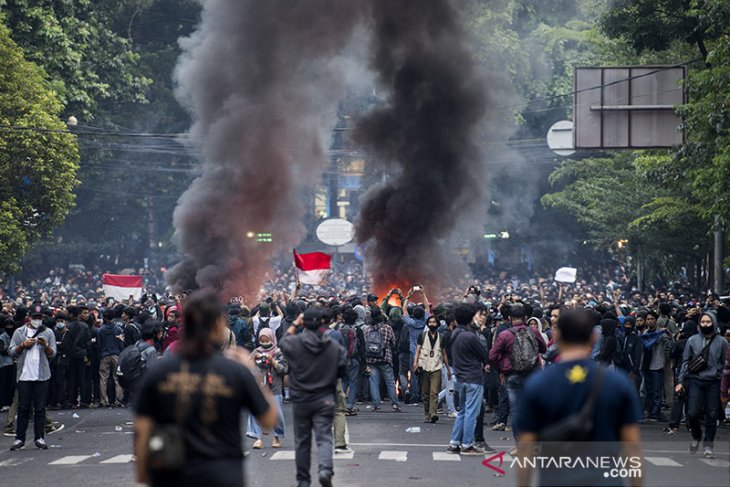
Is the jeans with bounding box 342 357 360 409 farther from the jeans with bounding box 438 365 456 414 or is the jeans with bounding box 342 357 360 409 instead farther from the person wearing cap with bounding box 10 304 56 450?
the person wearing cap with bounding box 10 304 56 450

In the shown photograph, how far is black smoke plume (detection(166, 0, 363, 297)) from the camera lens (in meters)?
32.6

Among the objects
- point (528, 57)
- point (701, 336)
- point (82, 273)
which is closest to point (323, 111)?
point (82, 273)

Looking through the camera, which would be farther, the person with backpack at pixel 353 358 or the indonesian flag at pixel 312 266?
the indonesian flag at pixel 312 266

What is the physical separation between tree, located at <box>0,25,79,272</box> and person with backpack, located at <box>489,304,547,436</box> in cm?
1664

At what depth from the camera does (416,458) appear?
38.9 ft

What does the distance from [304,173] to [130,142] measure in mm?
16028

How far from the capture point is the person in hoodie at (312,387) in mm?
9252

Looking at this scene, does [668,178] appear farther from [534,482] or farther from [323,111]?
[323,111]

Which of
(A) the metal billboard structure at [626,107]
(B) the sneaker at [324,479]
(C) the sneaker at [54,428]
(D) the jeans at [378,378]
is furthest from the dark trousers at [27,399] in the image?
(A) the metal billboard structure at [626,107]

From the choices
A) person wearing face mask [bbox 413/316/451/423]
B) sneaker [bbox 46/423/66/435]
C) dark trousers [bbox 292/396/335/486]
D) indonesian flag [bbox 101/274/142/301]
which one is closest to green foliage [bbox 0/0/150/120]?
indonesian flag [bbox 101/274/142/301]

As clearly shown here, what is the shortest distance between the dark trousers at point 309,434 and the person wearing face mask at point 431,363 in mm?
5522

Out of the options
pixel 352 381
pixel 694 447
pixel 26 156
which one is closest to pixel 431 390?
pixel 352 381

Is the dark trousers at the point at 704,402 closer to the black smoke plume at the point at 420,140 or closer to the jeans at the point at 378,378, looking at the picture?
the jeans at the point at 378,378

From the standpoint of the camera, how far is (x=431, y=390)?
596 inches
